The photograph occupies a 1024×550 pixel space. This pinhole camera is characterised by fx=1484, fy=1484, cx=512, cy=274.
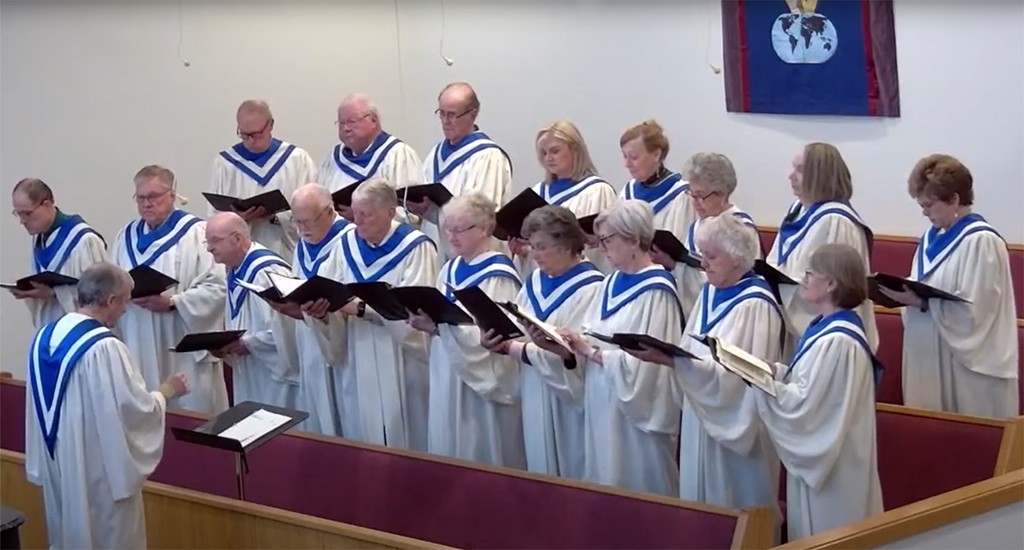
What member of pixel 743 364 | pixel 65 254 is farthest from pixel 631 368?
pixel 65 254

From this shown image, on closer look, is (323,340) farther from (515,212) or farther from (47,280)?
(47,280)

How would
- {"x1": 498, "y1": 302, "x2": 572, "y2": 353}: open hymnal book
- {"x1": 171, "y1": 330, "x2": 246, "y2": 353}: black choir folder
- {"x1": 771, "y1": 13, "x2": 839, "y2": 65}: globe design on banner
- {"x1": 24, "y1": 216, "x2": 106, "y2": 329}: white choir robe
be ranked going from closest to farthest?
{"x1": 498, "y1": 302, "x2": 572, "y2": 353}: open hymnal book, {"x1": 171, "y1": 330, "x2": 246, "y2": 353}: black choir folder, {"x1": 24, "y1": 216, "x2": 106, "y2": 329}: white choir robe, {"x1": 771, "y1": 13, "x2": 839, "y2": 65}: globe design on banner

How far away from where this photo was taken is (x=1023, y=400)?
7.31 metres

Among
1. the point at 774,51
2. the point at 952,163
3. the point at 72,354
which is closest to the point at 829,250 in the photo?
the point at 952,163

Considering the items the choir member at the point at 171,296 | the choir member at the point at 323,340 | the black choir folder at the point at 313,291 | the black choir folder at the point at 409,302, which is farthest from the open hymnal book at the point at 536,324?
the choir member at the point at 171,296

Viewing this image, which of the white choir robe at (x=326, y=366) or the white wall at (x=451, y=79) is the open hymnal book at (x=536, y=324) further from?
the white wall at (x=451, y=79)

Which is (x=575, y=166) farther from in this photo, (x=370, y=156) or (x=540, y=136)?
(x=370, y=156)

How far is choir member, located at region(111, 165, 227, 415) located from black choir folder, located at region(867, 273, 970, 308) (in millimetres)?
3311

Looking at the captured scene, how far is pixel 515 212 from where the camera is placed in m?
7.22

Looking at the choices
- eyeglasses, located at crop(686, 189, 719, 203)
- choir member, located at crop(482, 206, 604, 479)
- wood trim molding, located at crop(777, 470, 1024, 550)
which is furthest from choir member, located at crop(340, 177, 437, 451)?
wood trim molding, located at crop(777, 470, 1024, 550)

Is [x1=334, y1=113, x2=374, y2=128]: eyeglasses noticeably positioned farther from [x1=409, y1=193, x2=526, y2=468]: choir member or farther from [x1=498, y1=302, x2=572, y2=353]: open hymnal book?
[x1=498, y1=302, x2=572, y2=353]: open hymnal book

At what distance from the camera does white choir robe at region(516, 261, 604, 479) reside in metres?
6.30

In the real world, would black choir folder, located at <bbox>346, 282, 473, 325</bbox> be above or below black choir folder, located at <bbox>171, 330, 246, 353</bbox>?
above

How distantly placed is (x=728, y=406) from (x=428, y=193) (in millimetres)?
2666
